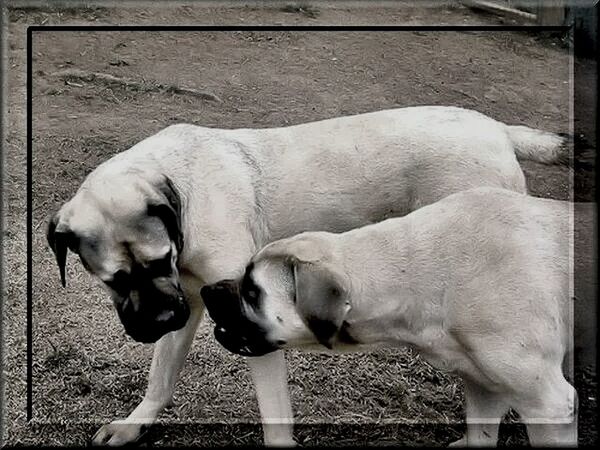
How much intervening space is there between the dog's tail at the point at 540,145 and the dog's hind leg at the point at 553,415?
0.78 meters

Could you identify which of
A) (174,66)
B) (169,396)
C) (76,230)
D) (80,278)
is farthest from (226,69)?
(76,230)

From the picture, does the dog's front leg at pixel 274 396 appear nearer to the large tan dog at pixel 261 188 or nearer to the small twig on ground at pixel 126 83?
the large tan dog at pixel 261 188

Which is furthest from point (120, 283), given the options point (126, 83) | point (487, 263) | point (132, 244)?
point (126, 83)

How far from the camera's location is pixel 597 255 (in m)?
3.02

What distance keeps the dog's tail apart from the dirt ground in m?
0.06

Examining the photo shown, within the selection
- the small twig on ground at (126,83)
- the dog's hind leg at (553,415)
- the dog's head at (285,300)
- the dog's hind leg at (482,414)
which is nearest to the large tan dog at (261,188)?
the dog's head at (285,300)

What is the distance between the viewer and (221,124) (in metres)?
4.62

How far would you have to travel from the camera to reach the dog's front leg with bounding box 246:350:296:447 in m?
3.16

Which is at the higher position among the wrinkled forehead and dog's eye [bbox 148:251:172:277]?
the wrinkled forehead

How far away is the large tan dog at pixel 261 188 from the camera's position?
9.66ft

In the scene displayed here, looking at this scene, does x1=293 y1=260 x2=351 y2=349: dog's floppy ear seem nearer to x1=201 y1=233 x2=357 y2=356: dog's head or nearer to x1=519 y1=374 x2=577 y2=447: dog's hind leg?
x1=201 y1=233 x2=357 y2=356: dog's head

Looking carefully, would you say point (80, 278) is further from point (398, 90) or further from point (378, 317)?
point (378, 317)

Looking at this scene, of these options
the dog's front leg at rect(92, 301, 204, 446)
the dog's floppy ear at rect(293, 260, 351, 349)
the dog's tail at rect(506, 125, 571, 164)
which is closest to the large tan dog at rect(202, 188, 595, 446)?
the dog's floppy ear at rect(293, 260, 351, 349)

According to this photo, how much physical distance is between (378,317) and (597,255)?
2.15ft
